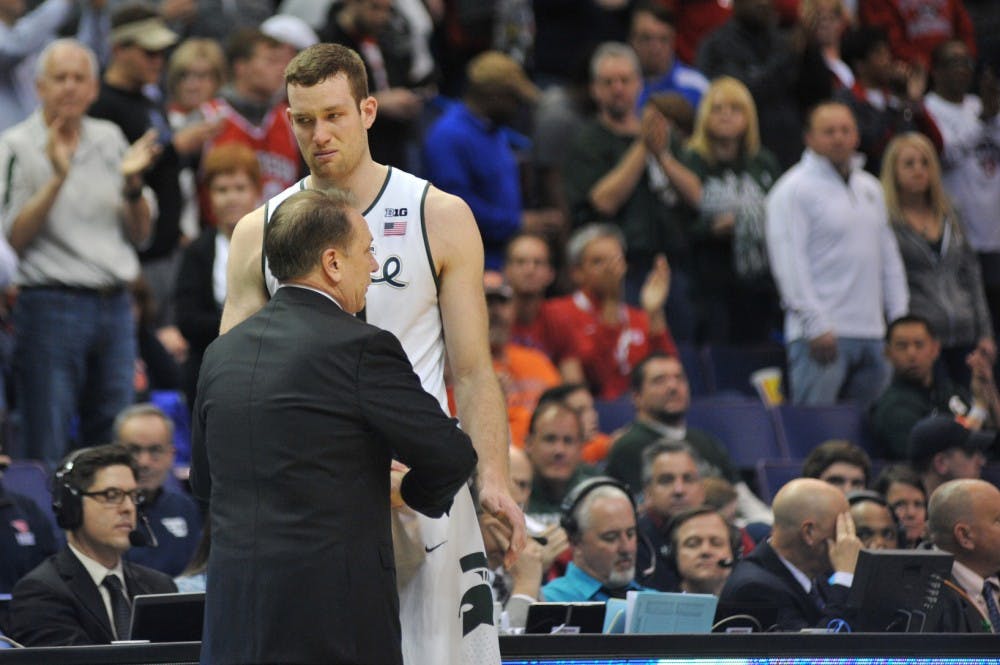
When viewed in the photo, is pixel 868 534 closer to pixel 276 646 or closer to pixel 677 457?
pixel 677 457

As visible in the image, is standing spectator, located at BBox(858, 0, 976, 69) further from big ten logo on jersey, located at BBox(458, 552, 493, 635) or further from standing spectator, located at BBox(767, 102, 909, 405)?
big ten logo on jersey, located at BBox(458, 552, 493, 635)

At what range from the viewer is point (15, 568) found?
763cm

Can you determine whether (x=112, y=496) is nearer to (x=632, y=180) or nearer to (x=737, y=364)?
(x=632, y=180)

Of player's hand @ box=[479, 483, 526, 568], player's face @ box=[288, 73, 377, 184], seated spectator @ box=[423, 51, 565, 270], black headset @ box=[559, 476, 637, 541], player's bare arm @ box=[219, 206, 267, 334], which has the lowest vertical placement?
black headset @ box=[559, 476, 637, 541]

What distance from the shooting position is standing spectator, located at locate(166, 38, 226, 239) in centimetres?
1115

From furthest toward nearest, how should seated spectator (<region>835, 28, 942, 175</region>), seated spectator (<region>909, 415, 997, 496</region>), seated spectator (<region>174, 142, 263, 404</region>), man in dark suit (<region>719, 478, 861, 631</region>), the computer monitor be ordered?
seated spectator (<region>835, 28, 942, 175</region>), seated spectator (<region>174, 142, 263, 404</region>), seated spectator (<region>909, 415, 997, 496</region>), man in dark suit (<region>719, 478, 861, 631</region>), the computer monitor

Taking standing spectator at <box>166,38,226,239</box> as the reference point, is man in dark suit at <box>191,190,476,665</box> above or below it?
below

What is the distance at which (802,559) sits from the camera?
7250 mm

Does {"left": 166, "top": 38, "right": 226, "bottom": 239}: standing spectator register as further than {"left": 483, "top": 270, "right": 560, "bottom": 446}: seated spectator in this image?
Yes

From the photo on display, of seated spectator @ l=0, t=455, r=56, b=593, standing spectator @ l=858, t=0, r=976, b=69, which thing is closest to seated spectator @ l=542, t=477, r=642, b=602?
seated spectator @ l=0, t=455, r=56, b=593

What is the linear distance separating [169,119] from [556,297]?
298 cm

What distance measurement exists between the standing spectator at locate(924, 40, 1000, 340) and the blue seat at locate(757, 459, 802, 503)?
380cm

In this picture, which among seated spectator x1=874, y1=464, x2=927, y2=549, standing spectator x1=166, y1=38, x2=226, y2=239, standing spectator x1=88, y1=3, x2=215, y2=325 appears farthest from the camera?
standing spectator x1=166, y1=38, x2=226, y2=239

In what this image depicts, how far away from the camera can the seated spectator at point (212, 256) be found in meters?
9.36
